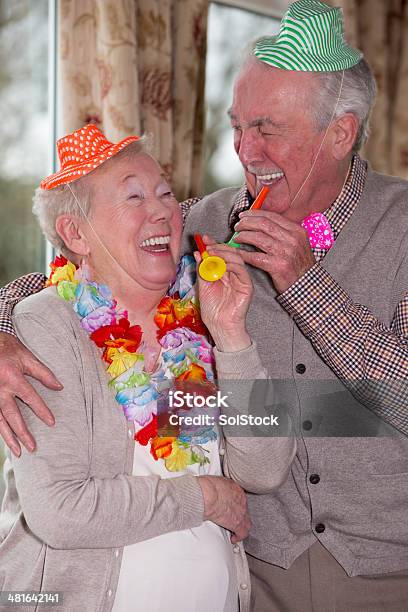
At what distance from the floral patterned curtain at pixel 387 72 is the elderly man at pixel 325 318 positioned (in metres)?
2.05

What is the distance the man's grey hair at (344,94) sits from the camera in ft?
5.54

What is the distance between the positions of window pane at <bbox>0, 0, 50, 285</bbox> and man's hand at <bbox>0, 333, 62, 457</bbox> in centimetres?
151

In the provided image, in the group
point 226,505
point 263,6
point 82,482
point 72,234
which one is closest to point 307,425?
point 226,505

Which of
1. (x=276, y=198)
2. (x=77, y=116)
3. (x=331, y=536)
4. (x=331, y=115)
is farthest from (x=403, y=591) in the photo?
(x=77, y=116)

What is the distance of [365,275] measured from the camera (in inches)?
63.9

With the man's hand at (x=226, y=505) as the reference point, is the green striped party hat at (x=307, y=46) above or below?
above

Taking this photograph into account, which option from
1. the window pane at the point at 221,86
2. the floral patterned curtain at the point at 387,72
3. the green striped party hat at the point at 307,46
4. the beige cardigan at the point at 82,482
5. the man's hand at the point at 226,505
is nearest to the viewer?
the beige cardigan at the point at 82,482

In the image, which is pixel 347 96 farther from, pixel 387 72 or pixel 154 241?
pixel 387 72

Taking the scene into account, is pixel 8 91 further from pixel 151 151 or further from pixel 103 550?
pixel 103 550

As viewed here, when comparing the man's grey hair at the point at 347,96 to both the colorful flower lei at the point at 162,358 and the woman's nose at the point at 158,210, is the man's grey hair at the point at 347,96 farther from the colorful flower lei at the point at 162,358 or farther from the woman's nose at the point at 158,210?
the colorful flower lei at the point at 162,358

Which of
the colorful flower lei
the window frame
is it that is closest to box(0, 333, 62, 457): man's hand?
the colorful flower lei

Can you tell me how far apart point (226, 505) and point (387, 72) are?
111 inches

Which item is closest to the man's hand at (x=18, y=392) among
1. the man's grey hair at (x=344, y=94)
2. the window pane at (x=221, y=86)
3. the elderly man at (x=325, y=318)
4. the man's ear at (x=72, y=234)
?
the elderly man at (x=325, y=318)

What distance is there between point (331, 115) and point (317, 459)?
713 mm
